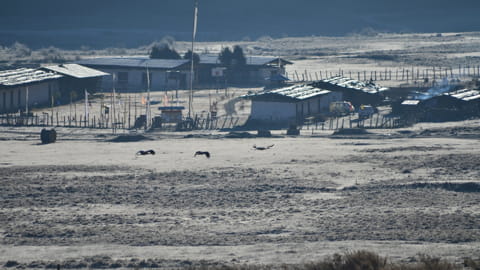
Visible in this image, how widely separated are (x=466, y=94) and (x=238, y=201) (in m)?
29.8

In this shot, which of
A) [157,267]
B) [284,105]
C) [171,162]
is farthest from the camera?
[284,105]

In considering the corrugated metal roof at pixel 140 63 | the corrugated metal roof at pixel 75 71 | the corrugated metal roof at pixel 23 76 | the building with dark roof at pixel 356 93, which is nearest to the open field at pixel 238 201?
the corrugated metal roof at pixel 23 76

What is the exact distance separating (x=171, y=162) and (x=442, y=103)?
23227 mm

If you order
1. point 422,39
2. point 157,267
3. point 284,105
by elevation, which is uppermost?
point 422,39

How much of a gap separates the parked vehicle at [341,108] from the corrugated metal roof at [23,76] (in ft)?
66.9

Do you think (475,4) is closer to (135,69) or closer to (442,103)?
(135,69)

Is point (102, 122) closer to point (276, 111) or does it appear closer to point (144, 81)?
point (276, 111)

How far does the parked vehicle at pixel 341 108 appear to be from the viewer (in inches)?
2138

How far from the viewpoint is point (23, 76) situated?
59.6 m

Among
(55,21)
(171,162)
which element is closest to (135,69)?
(171,162)

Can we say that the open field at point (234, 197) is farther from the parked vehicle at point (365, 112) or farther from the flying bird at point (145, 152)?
the parked vehicle at point (365, 112)

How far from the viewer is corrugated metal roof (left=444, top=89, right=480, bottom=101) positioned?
5253 cm

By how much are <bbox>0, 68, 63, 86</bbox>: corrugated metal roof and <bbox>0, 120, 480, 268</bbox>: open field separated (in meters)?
15.7

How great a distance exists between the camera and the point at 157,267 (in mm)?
20938
